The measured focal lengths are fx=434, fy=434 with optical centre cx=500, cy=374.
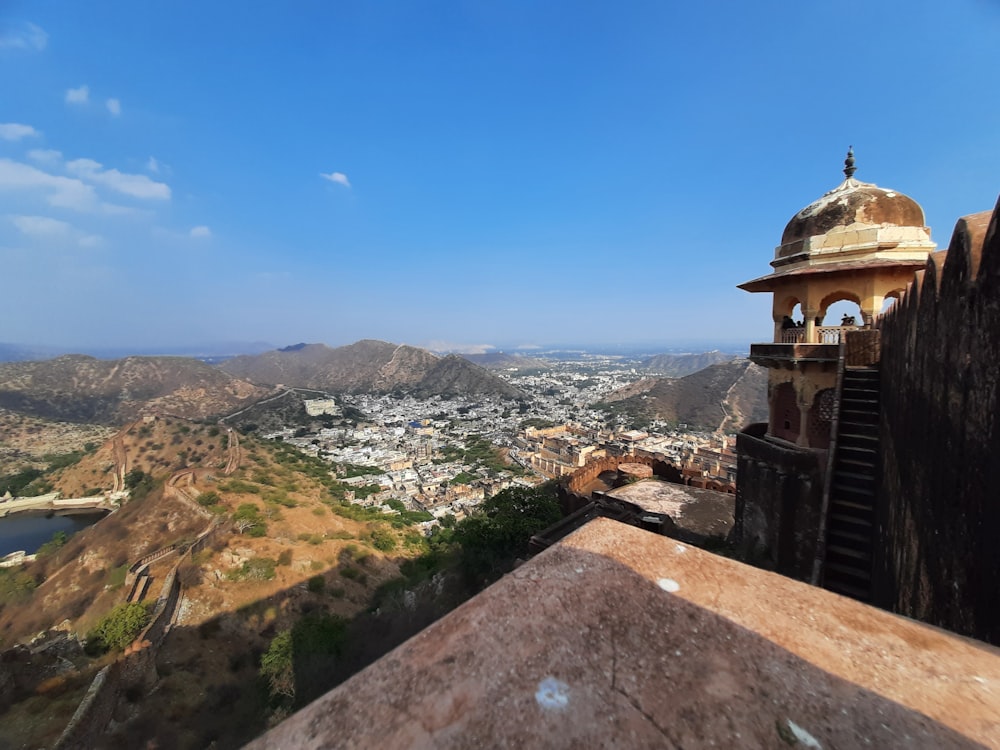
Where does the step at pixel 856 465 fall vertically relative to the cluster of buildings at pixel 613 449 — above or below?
above

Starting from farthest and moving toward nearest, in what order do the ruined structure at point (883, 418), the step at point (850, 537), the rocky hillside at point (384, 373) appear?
the rocky hillside at point (384, 373)
the step at point (850, 537)
the ruined structure at point (883, 418)

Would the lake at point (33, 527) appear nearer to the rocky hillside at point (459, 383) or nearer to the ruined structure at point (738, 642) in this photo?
the ruined structure at point (738, 642)

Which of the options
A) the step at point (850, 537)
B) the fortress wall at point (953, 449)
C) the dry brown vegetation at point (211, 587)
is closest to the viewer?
the fortress wall at point (953, 449)

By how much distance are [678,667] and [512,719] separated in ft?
1.91

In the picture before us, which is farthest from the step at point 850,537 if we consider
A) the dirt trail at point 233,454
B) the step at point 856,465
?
the dirt trail at point 233,454

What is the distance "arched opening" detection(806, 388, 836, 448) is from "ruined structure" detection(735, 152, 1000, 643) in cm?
3

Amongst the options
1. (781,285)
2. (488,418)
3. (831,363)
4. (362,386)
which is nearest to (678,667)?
(831,363)

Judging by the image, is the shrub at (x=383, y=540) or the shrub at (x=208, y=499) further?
the shrub at (x=208, y=499)

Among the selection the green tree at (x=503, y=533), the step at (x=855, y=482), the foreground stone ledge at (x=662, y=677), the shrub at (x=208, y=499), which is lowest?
the shrub at (x=208, y=499)

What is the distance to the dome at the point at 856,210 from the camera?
830cm

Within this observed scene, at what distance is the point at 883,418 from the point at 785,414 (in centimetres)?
240

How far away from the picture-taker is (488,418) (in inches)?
4097

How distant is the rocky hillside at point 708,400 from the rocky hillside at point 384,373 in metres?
39.2

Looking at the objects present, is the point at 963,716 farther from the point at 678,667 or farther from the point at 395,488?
the point at 395,488
